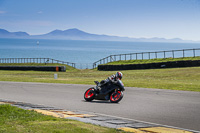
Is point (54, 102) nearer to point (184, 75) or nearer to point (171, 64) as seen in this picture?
point (184, 75)

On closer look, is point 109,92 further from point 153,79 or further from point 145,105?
point 153,79

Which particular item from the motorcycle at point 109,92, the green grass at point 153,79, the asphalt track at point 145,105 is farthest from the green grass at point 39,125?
the green grass at point 153,79

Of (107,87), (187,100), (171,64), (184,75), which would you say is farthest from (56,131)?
(171,64)

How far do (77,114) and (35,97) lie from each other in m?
5.54

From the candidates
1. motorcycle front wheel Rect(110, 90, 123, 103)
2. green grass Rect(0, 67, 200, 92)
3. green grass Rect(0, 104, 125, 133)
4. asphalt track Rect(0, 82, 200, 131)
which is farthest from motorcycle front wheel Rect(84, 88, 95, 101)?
green grass Rect(0, 67, 200, 92)

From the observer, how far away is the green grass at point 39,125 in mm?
7429

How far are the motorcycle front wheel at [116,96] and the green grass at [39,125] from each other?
4.09 m

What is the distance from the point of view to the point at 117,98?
12922mm

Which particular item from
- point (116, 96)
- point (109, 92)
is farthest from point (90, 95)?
point (116, 96)

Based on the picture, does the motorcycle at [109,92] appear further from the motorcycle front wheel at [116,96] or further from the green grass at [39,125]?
the green grass at [39,125]

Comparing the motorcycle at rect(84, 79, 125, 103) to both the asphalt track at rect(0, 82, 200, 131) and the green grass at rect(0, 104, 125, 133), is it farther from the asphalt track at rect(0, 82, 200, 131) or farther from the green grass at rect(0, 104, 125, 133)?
the green grass at rect(0, 104, 125, 133)

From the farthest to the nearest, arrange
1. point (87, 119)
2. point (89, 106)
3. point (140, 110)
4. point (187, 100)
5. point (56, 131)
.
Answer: point (187, 100) → point (89, 106) → point (140, 110) → point (87, 119) → point (56, 131)

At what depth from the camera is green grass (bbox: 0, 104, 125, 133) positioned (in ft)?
24.4

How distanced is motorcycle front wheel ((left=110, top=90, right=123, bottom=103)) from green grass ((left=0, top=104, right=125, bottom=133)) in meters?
4.09
